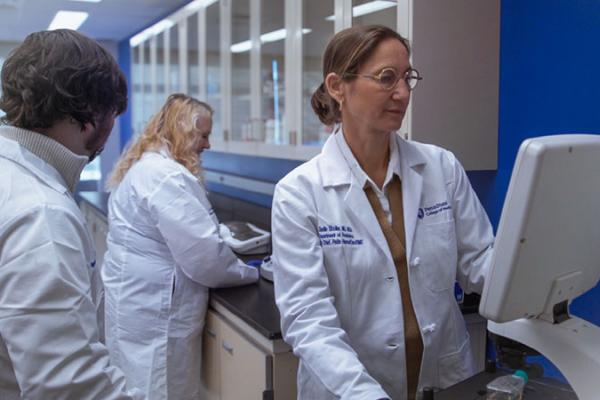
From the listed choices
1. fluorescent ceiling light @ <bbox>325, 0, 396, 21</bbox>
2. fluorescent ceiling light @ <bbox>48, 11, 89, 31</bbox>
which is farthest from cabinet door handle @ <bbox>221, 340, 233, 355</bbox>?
fluorescent ceiling light @ <bbox>48, 11, 89, 31</bbox>

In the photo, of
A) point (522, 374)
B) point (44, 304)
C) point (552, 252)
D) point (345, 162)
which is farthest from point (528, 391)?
point (44, 304)

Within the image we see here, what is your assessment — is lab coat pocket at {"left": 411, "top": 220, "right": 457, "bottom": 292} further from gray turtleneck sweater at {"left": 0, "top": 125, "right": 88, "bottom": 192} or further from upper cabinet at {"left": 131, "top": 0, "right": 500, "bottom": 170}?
gray turtleneck sweater at {"left": 0, "top": 125, "right": 88, "bottom": 192}

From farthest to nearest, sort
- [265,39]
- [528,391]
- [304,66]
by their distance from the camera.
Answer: [265,39]
[304,66]
[528,391]

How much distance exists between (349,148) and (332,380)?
0.54 m

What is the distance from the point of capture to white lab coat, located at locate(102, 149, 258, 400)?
205 cm

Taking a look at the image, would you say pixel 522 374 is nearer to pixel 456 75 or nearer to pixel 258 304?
pixel 258 304

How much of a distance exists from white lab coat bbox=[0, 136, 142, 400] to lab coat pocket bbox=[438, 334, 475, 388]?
2.43ft

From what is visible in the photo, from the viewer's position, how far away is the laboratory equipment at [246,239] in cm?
272

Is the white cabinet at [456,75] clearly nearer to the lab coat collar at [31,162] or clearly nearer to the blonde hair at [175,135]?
the blonde hair at [175,135]

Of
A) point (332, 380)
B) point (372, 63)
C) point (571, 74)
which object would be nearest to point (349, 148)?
point (372, 63)

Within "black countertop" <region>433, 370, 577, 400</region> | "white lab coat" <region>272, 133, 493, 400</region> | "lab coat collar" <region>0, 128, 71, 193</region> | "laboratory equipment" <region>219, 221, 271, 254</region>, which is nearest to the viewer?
"lab coat collar" <region>0, 128, 71, 193</region>

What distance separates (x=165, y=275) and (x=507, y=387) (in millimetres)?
1363

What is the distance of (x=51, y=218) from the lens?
898 millimetres

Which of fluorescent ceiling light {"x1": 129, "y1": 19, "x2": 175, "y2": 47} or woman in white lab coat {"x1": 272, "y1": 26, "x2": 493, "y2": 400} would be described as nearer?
woman in white lab coat {"x1": 272, "y1": 26, "x2": 493, "y2": 400}
